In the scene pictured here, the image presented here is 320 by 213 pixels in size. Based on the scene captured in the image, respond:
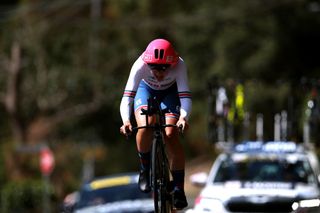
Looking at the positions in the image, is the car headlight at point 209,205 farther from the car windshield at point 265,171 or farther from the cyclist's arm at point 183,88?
the cyclist's arm at point 183,88

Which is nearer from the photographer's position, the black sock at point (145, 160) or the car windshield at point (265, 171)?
the black sock at point (145, 160)

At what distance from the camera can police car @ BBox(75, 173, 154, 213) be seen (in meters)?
15.3

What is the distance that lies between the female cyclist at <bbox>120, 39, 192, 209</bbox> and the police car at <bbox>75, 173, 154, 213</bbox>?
13.0ft

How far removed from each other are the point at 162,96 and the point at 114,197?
16.3ft

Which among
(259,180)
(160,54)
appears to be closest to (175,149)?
(160,54)

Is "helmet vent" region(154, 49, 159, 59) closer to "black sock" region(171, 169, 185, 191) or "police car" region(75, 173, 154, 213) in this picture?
"black sock" region(171, 169, 185, 191)

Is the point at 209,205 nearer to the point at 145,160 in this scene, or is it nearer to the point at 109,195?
the point at 109,195

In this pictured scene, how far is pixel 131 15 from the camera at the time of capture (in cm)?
5609

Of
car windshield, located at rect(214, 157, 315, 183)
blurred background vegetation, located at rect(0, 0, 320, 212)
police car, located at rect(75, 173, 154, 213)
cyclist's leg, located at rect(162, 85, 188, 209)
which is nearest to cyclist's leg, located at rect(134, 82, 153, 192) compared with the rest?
cyclist's leg, located at rect(162, 85, 188, 209)

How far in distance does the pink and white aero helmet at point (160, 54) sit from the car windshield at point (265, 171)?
586cm

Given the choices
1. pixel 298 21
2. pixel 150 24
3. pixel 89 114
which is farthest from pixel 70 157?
pixel 298 21

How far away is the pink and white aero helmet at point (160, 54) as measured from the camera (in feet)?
Result: 34.5

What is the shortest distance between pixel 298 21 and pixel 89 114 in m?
10.4

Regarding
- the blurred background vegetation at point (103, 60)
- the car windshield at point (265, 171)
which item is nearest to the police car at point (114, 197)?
the car windshield at point (265, 171)
